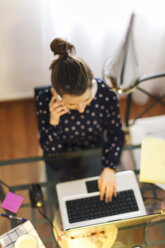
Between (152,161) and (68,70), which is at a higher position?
(68,70)

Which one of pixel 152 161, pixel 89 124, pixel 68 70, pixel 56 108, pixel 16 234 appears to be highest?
pixel 68 70

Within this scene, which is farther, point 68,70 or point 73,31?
point 73,31

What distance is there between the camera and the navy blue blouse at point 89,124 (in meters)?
1.38

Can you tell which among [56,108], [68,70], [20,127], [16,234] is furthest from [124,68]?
[20,127]

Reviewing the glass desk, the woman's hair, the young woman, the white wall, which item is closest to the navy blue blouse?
the young woman

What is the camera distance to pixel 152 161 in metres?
1.30

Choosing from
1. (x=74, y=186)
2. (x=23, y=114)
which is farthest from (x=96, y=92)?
(x=23, y=114)

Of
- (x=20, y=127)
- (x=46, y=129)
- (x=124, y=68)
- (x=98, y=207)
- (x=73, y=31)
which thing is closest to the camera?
(x=124, y=68)

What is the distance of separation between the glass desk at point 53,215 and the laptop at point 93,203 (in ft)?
0.14

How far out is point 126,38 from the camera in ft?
2.57

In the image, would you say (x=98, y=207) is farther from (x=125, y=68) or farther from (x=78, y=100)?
(x=125, y=68)

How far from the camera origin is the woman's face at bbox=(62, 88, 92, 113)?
122 cm

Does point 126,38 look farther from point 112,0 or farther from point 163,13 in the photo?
point 163,13

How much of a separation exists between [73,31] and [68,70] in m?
0.71
